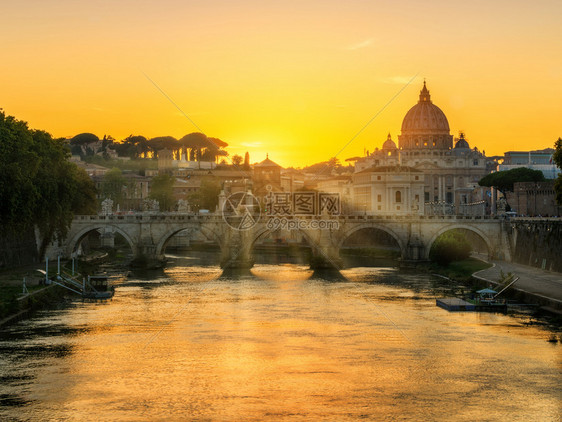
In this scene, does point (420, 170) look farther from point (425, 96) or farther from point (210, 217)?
point (210, 217)

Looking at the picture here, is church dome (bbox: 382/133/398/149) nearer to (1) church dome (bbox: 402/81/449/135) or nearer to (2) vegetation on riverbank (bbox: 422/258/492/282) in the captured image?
(1) church dome (bbox: 402/81/449/135)

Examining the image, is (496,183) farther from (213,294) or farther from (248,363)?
(248,363)

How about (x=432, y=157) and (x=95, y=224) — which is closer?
(x=95, y=224)

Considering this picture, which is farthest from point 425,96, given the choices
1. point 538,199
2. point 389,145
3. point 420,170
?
point 538,199

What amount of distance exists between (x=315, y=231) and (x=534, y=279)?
93.0ft

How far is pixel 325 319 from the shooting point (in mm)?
48094

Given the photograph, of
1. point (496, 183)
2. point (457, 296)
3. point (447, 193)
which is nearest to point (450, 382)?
point (457, 296)

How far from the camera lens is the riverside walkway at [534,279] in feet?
162

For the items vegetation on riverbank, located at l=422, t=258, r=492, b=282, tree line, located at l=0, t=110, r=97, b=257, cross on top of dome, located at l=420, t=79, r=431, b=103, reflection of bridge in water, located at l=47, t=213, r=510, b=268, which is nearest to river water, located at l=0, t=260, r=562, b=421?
tree line, located at l=0, t=110, r=97, b=257

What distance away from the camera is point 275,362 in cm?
3612

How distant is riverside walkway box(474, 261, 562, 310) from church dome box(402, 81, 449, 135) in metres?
121

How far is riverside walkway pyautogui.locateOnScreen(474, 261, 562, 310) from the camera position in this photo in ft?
162

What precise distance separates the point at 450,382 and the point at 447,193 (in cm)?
14554

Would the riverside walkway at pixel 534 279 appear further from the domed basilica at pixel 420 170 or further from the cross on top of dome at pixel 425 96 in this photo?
the cross on top of dome at pixel 425 96
